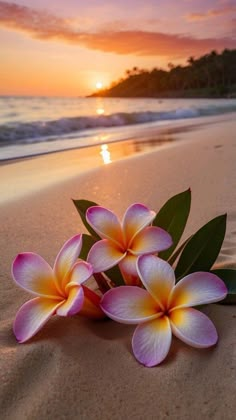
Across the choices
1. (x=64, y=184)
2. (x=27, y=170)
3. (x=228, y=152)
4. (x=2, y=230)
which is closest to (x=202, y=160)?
(x=228, y=152)

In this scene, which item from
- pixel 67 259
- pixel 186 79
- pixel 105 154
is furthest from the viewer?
pixel 186 79

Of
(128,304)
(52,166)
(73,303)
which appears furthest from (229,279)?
(52,166)

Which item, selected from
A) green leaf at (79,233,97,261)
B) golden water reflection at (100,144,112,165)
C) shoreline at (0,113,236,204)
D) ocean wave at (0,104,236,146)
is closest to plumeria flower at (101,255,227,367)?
green leaf at (79,233,97,261)

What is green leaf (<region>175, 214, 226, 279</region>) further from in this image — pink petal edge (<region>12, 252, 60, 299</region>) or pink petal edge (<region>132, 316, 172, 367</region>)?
pink petal edge (<region>12, 252, 60, 299</region>)

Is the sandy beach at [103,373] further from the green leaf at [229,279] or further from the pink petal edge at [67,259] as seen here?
the pink petal edge at [67,259]

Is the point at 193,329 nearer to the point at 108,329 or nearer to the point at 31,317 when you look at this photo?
the point at 108,329

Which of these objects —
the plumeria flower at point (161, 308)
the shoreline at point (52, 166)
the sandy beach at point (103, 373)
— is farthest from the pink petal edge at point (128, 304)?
the shoreline at point (52, 166)
